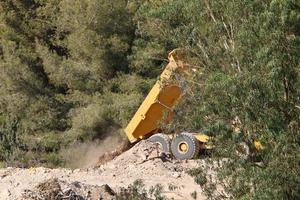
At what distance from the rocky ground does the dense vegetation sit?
2.90m

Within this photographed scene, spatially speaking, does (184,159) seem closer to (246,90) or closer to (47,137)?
(47,137)

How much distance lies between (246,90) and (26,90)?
1645 cm

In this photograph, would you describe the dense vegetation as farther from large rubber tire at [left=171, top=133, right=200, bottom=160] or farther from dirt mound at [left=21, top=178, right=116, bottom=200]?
dirt mound at [left=21, top=178, right=116, bottom=200]

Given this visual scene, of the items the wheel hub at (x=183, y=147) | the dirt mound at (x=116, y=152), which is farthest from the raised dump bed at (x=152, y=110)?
the dirt mound at (x=116, y=152)

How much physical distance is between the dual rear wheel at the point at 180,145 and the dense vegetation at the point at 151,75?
240 cm

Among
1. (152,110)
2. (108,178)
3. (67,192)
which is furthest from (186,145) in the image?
(67,192)

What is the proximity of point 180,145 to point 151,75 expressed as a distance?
5.10m

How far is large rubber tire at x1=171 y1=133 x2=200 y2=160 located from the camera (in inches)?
781

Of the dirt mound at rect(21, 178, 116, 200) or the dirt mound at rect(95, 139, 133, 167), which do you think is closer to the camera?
the dirt mound at rect(21, 178, 116, 200)

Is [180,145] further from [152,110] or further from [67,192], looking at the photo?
[67,192]

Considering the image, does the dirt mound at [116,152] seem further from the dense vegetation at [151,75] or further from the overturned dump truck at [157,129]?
the overturned dump truck at [157,129]

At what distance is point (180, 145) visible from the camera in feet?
66.5

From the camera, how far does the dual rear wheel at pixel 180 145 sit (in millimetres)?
19875

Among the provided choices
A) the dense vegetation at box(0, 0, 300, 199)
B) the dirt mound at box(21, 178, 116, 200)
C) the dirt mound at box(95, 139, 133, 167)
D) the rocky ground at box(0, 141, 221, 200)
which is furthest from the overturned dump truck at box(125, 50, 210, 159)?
the dirt mound at box(21, 178, 116, 200)
